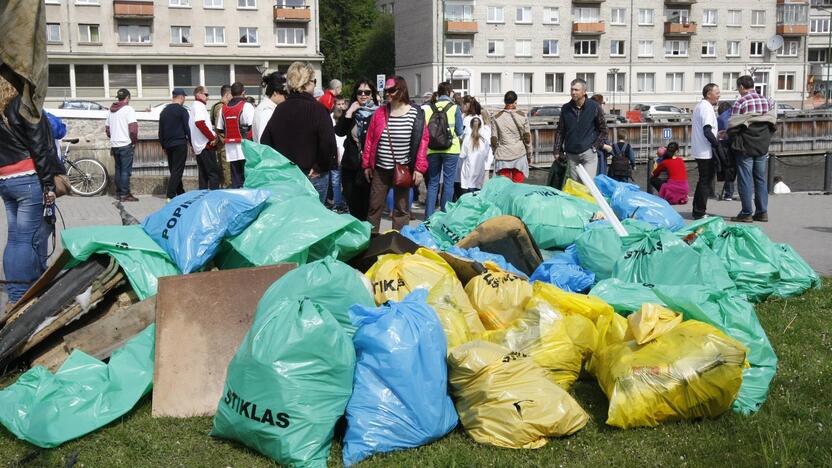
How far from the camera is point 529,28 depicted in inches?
2527

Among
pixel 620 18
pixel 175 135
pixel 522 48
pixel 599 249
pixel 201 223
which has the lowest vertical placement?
pixel 599 249

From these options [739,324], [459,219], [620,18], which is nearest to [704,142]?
[459,219]

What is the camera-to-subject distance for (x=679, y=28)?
2625 inches

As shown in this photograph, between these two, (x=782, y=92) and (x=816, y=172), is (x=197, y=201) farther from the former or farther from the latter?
(x=782, y=92)

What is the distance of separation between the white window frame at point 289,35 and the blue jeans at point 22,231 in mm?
55021

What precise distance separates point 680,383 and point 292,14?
57793 mm

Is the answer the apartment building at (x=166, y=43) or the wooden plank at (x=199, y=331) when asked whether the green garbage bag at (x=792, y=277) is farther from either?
the apartment building at (x=166, y=43)

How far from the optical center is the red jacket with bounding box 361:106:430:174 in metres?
7.98

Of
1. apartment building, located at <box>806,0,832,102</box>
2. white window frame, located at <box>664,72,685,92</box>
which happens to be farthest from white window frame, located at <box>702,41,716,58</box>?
apartment building, located at <box>806,0,832,102</box>

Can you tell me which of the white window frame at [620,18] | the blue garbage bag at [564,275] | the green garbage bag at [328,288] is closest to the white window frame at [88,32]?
the white window frame at [620,18]

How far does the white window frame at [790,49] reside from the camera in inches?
2827

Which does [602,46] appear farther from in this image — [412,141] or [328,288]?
[328,288]

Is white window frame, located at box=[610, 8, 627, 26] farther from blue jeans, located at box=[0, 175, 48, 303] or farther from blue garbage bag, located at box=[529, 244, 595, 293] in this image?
blue jeans, located at box=[0, 175, 48, 303]

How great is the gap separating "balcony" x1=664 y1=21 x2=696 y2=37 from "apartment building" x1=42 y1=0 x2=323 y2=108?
27488 mm
